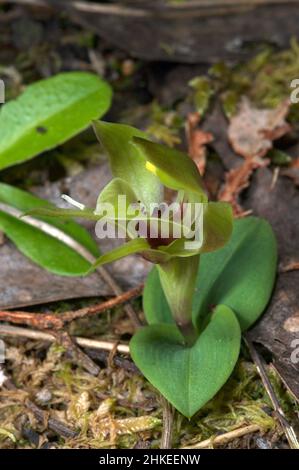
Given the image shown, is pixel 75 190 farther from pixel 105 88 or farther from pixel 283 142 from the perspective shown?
pixel 283 142

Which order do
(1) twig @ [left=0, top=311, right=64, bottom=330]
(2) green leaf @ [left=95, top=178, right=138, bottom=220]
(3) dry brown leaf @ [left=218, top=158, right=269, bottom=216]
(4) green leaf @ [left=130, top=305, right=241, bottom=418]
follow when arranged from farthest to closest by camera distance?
(3) dry brown leaf @ [left=218, top=158, right=269, bottom=216] → (1) twig @ [left=0, top=311, right=64, bottom=330] → (4) green leaf @ [left=130, top=305, right=241, bottom=418] → (2) green leaf @ [left=95, top=178, right=138, bottom=220]

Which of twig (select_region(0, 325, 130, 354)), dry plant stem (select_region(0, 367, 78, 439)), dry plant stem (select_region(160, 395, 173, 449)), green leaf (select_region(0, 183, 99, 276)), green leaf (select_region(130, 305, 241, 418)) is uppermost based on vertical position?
green leaf (select_region(130, 305, 241, 418))

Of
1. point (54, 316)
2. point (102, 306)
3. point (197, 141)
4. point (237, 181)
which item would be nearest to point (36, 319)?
point (54, 316)

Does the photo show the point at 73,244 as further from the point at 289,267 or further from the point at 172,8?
the point at 172,8

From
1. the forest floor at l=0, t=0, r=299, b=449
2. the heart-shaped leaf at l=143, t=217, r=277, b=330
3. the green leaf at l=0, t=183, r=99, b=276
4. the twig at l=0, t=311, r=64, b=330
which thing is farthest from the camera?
the green leaf at l=0, t=183, r=99, b=276

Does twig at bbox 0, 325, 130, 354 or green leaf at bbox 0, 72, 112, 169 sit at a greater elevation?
green leaf at bbox 0, 72, 112, 169

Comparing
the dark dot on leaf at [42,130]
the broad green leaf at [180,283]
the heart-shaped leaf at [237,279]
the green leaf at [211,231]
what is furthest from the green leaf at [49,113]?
the green leaf at [211,231]

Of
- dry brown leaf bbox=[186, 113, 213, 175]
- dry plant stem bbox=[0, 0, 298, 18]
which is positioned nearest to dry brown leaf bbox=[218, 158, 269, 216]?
dry brown leaf bbox=[186, 113, 213, 175]

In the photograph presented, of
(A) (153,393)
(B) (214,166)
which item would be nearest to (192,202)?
(A) (153,393)

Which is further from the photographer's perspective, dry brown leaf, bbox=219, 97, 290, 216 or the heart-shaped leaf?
dry brown leaf, bbox=219, 97, 290, 216

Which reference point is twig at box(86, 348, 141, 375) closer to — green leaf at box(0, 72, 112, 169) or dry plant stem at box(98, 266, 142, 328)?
A: dry plant stem at box(98, 266, 142, 328)
